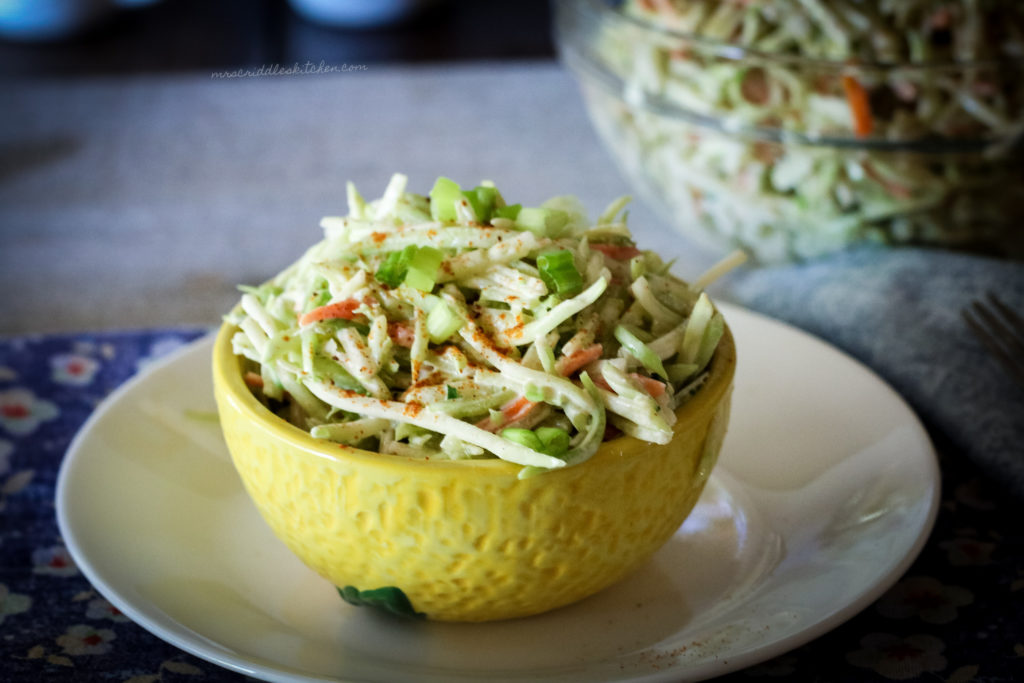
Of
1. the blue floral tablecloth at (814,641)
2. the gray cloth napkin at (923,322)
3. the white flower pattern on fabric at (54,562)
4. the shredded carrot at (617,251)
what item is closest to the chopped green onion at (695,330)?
the shredded carrot at (617,251)

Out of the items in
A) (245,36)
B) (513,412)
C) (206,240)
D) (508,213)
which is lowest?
(206,240)

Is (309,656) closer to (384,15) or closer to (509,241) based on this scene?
(509,241)

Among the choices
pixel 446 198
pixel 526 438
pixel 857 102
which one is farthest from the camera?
pixel 857 102

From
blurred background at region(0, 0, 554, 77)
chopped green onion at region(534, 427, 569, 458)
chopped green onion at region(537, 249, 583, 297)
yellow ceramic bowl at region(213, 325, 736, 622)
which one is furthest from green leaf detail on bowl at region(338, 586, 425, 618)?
blurred background at region(0, 0, 554, 77)

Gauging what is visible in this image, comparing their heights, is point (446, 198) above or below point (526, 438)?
above

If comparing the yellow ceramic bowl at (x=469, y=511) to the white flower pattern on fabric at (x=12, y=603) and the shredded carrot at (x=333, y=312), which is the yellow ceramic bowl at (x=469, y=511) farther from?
the white flower pattern on fabric at (x=12, y=603)

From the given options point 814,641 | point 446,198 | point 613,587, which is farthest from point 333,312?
point 814,641

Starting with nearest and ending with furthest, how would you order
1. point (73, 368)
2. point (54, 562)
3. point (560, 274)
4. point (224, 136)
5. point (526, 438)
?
point (526, 438) < point (560, 274) < point (54, 562) < point (73, 368) < point (224, 136)

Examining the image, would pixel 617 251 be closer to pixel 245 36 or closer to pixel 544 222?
pixel 544 222
